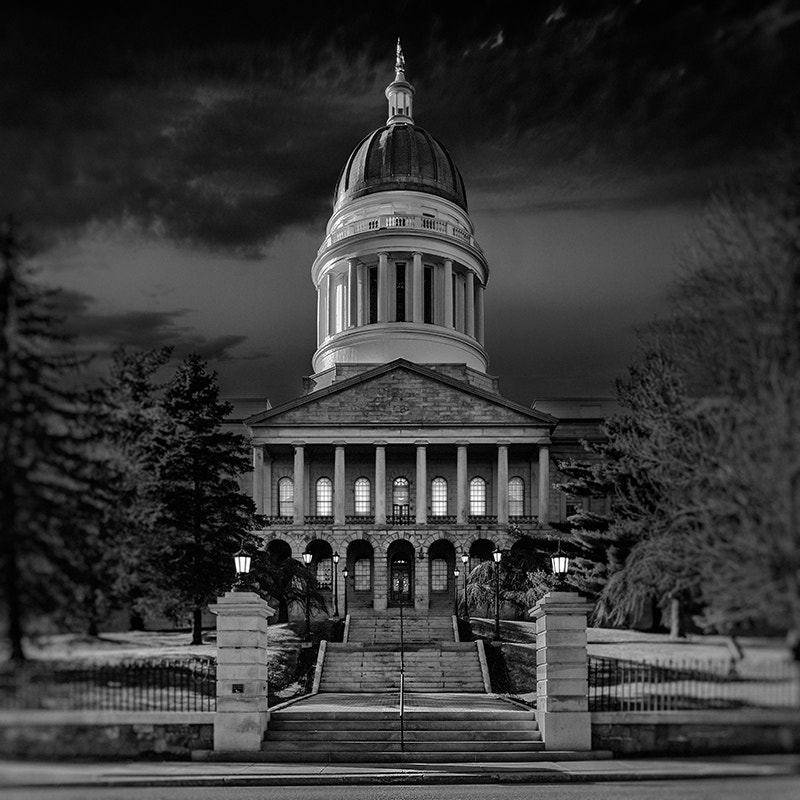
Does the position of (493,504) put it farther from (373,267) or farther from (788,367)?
(788,367)

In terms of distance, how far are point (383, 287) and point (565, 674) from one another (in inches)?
2966

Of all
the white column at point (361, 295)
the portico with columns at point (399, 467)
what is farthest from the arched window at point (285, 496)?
the white column at point (361, 295)

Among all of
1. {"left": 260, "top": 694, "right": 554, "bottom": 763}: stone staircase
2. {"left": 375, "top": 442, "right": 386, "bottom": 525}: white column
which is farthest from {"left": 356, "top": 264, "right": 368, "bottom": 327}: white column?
{"left": 260, "top": 694, "right": 554, "bottom": 763}: stone staircase

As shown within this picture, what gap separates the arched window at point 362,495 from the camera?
81.8 m

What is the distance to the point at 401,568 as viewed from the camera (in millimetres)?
78750

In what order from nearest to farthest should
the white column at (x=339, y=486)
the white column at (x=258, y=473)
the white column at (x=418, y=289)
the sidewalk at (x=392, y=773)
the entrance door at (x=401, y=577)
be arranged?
the sidewalk at (x=392, y=773)
the white column at (x=258, y=473)
the white column at (x=339, y=486)
the entrance door at (x=401, y=577)
the white column at (x=418, y=289)

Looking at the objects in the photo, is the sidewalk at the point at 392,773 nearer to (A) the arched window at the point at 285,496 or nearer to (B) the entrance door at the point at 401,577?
(B) the entrance door at the point at 401,577

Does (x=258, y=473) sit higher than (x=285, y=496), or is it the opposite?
(x=258, y=473)

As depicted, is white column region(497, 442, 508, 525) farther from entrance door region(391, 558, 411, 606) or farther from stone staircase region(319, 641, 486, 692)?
stone staircase region(319, 641, 486, 692)

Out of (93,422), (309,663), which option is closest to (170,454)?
(93,422)

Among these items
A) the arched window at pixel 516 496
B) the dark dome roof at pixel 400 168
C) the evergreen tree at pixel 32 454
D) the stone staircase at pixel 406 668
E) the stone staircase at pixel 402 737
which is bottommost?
the stone staircase at pixel 406 668

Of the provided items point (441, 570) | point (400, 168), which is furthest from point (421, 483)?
point (400, 168)

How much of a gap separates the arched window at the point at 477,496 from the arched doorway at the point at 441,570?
17.1 feet

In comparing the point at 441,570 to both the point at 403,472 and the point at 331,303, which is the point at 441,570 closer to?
the point at 403,472
